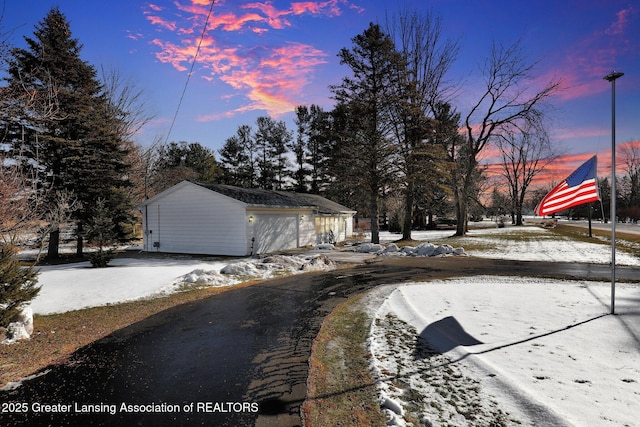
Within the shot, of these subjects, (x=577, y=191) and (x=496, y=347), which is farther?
(x=577, y=191)

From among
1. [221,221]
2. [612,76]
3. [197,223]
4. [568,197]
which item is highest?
[612,76]

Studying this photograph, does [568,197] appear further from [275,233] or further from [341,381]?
[275,233]

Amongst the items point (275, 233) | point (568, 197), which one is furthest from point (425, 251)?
point (568, 197)

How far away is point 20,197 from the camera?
9.01 m

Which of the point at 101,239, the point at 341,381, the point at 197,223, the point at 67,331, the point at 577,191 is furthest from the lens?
the point at 197,223

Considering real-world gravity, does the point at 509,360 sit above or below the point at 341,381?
above

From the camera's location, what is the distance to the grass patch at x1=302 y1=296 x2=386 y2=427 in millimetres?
3318

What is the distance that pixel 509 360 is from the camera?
439cm

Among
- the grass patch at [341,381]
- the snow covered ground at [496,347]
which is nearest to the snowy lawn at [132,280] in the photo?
the snow covered ground at [496,347]

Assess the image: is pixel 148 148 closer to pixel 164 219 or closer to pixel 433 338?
pixel 164 219

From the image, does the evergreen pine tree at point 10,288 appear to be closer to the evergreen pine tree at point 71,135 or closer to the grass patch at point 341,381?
the grass patch at point 341,381

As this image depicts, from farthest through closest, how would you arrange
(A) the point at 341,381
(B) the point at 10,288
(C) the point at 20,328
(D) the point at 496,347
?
(C) the point at 20,328 < (B) the point at 10,288 < (D) the point at 496,347 < (A) the point at 341,381

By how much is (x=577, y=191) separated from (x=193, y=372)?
8.86 m

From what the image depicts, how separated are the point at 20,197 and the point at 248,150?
3867 centimetres
